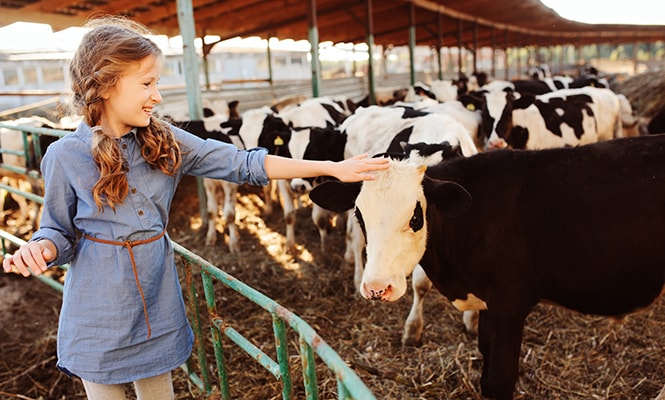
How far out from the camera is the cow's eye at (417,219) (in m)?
2.51

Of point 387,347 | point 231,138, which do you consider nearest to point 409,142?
point 387,347

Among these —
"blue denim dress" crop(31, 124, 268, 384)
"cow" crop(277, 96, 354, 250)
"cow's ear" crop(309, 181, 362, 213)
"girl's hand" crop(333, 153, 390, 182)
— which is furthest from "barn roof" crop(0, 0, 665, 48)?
"cow" crop(277, 96, 354, 250)

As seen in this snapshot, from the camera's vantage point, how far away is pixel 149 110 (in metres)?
1.84

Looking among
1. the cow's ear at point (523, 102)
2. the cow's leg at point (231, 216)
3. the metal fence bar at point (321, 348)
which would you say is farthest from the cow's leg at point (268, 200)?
the metal fence bar at point (321, 348)

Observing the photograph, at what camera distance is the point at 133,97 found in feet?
5.89

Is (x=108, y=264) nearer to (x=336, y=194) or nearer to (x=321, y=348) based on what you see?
(x=321, y=348)

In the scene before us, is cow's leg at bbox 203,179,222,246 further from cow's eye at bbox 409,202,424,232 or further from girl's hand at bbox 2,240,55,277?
girl's hand at bbox 2,240,55,277

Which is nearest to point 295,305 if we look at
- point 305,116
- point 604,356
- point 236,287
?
point 604,356

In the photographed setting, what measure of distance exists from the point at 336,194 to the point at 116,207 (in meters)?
1.17

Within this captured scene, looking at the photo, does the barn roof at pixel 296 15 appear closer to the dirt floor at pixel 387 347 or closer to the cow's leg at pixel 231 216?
the cow's leg at pixel 231 216

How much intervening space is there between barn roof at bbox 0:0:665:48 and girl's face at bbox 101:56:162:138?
355 millimetres

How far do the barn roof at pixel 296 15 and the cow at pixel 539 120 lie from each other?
3.94 m

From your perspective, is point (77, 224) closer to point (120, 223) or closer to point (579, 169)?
point (120, 223)

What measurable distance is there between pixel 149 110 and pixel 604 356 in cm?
328
